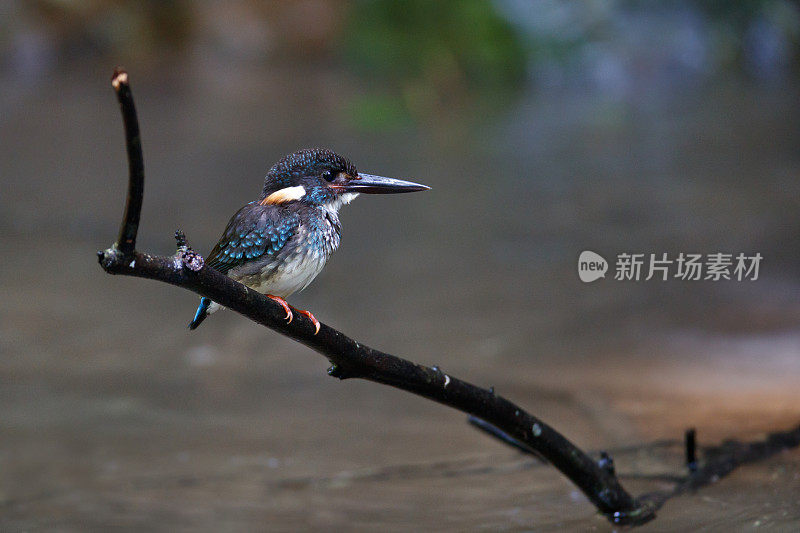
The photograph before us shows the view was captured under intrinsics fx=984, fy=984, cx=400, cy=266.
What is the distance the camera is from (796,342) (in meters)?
4.04

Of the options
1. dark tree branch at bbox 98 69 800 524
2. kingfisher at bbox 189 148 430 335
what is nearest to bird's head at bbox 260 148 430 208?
kingfisher at bbox 189 148 430 335

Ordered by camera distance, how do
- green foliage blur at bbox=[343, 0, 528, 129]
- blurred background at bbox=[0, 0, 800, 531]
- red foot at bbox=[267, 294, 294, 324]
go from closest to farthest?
red foot at bbox=[267, 294, 294, 324] < blurred background at bbox=[0, 0, 800, 531] < green foliage blur at bbox=[343, 0, 528, 129]

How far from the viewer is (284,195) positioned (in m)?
1.35

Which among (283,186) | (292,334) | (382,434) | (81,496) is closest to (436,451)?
(382,434)

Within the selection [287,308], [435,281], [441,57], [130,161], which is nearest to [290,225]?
[287,308]

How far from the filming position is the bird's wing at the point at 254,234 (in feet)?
4.42

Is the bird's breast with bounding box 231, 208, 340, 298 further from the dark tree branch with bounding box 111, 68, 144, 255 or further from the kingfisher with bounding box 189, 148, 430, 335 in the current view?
the dark tree branch with bounding box 111, 68, 144, 255

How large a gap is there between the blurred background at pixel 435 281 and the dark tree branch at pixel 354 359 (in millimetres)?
282

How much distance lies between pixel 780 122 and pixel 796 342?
5461 mm

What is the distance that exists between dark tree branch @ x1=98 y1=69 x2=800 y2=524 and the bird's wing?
0.06 meters

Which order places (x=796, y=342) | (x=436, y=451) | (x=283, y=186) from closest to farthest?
(x=283, y=186)
(x=436, y=451)
(x=796, y=342)

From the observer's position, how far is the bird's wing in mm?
1348

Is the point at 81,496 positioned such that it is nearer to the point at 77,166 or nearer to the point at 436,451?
the point at 436,451

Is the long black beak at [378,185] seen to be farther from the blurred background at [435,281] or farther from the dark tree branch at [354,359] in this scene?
the blurred background at [435,281]
